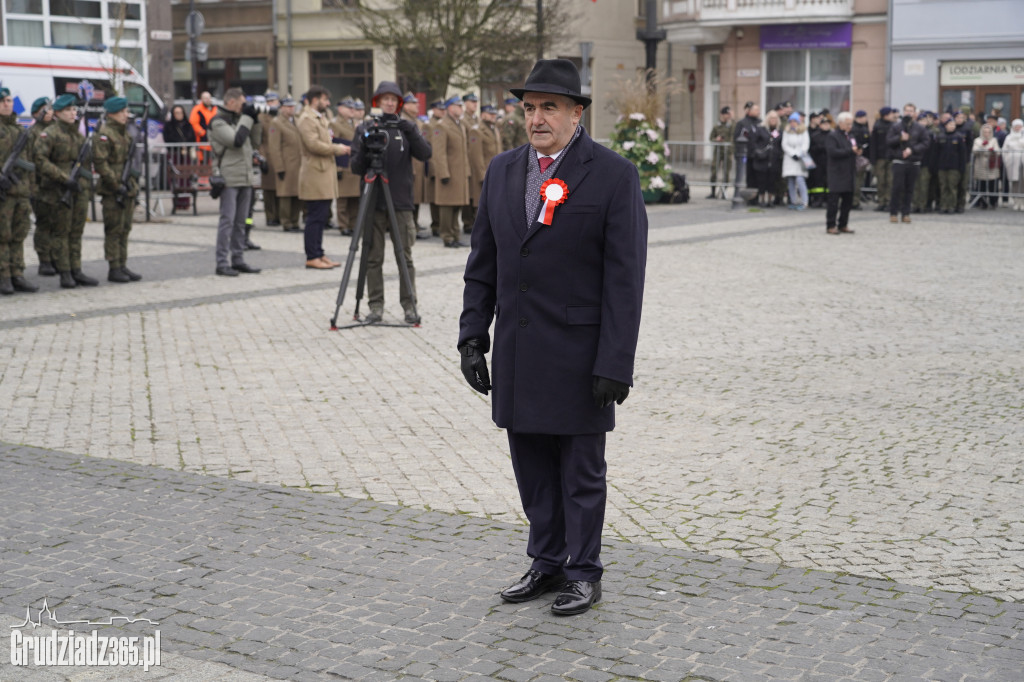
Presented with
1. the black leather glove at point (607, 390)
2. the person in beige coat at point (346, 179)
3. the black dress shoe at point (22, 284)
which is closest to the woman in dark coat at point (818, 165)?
the person in beige coat at point (346, 179)

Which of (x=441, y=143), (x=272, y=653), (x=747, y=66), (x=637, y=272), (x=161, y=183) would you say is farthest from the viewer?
(x=747, y=66)

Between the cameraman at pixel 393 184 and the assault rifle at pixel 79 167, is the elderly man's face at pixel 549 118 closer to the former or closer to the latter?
the cameraman at pixel 393 184

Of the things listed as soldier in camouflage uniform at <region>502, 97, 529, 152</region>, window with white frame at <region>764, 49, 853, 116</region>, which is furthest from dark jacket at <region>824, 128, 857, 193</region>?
window with white frame at <region>764, 49, 853, 116</region>

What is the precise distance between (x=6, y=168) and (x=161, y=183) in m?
12.2

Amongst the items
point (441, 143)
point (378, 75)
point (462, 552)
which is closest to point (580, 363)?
point (462, 552)

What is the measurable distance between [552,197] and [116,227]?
417 inches

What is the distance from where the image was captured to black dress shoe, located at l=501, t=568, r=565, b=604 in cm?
493

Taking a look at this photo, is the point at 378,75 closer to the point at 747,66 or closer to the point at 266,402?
the point at 747,66

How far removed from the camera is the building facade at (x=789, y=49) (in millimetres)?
39281

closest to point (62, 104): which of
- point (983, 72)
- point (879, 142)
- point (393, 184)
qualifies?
point (393, 184)

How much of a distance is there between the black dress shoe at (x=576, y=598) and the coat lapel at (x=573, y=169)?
1.28 meters

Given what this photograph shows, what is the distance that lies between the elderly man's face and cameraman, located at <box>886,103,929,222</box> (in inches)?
712

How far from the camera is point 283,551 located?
550cm

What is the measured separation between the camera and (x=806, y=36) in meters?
40.5
